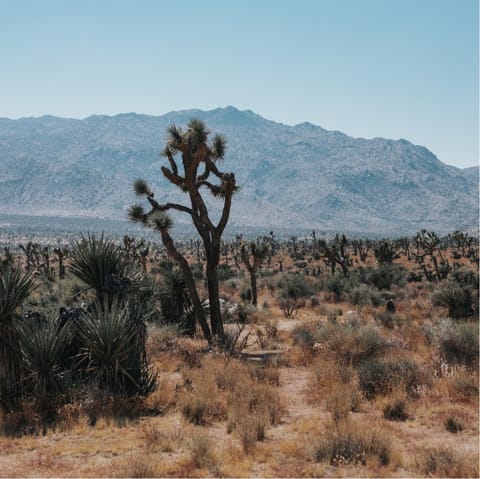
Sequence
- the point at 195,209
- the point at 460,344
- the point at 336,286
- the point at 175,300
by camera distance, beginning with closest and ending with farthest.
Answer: the point at 460,344
the point at 195,209
the point at 175,300
the point at 336,286

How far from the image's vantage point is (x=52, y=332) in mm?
9773

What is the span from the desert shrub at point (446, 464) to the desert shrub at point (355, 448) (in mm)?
450

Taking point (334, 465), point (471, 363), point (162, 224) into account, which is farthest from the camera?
point (162, 224)

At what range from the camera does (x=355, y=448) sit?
7.63m

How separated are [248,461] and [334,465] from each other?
3.66 ft

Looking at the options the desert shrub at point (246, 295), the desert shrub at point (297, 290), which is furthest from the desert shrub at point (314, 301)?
the desert shrub at point (246, 295)

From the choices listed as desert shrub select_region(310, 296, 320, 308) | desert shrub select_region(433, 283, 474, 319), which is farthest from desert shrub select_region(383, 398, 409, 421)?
desert shrub select_region(310, 296, 320, 308)

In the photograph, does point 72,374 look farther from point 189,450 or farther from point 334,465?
point 334,465

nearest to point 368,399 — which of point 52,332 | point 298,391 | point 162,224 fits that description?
point 298,391

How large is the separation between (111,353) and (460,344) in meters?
7.54

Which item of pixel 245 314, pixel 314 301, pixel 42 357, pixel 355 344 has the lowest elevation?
pixel 314 301

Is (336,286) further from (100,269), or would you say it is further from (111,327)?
(111,327)

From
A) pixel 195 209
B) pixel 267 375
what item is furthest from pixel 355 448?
pixel 195 209

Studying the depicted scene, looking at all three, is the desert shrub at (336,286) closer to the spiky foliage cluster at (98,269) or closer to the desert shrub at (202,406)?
the spiky foliage cluster at (98,269)
